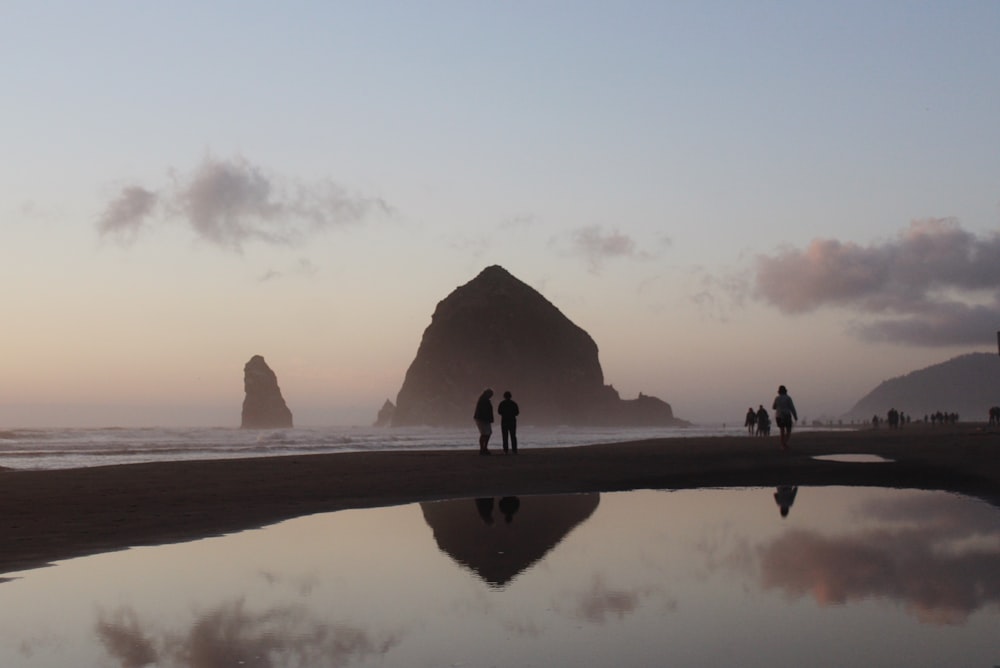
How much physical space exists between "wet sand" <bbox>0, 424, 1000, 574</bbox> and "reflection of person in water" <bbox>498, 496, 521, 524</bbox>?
1.12 m

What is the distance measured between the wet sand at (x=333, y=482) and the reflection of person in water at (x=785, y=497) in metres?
1.12

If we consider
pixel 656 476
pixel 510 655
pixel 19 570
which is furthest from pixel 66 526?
pixel 656 476

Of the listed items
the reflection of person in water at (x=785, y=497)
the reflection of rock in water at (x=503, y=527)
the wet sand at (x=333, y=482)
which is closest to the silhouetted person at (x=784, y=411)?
the wet sand at (x=333, y=482)

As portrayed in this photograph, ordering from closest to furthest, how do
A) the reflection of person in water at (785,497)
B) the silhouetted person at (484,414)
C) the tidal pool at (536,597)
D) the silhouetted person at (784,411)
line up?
the tidal pool at (536,597)
the reflection of person in water at (785,497)
the silhouetted person at (484,414)
the silhouetted person at (784,411)

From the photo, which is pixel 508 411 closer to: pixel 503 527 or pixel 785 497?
pixel 785 497

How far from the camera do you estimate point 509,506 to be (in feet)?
49.4

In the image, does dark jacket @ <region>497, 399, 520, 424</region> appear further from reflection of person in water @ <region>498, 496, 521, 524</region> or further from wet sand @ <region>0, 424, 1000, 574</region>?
reflection of person in water @ <region>498, 496, 521, 524</region>

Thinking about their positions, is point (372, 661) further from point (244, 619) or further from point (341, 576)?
point (341, 576)

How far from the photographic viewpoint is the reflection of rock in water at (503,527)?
9.29 metres

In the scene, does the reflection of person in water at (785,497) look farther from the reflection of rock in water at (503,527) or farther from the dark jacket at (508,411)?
the dark jacket at (508,411)

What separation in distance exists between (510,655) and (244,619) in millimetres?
2352

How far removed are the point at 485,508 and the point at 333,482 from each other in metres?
6.28

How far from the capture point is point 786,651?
5625 millimetres

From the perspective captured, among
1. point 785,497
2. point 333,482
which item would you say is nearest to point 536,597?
point 785,497
